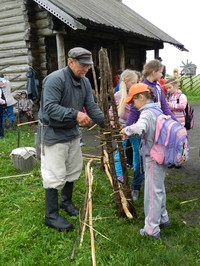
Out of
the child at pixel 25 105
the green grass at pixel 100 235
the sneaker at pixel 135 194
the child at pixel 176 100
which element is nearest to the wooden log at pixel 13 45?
the child at pixel 25 105

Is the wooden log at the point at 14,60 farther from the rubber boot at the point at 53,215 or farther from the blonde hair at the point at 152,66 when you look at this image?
the rubber boot at the point at 53,215

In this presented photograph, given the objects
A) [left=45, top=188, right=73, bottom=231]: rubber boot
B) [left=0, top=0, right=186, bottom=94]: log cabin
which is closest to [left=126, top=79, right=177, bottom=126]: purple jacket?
[left=45, top=188, right=73, bottom=231]: rubber boot

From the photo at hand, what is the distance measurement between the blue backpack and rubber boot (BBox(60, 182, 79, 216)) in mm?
1234

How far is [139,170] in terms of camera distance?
13.1 ft

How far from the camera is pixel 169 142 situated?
9.43 feet

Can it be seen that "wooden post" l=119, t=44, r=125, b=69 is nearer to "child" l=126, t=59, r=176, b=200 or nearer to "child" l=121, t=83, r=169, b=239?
"child" l=126, t=59, r=176, b=200

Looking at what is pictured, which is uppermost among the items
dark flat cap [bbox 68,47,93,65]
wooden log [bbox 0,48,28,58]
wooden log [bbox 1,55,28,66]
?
wooden log [bbox 0,48,28,58]

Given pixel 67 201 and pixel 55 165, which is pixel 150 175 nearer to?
pixel 55 165

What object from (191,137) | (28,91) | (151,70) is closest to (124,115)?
(151,70)

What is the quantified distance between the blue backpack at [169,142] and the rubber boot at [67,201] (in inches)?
48.6

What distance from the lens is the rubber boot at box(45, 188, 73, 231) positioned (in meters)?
3.31

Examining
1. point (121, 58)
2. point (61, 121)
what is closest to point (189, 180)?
point (61, 121)

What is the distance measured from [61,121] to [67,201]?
1.18 meters

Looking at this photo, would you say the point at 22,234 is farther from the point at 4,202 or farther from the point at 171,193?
the point at 171,193
